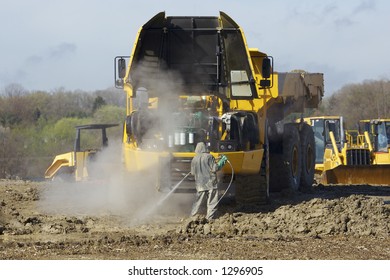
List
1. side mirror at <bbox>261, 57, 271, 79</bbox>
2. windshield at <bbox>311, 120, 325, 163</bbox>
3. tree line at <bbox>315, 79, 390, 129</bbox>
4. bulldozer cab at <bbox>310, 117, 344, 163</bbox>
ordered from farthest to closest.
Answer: tree line at <bbox>315, 79, 390, 129</bbox> < windshield at <bbox>311, 120, 325, 163</bbox> < bulldozer cab at <bbox>310, 117, 344, 163</bbox> < side mirror at <bbox>261, 57, 271, 79</bbox>

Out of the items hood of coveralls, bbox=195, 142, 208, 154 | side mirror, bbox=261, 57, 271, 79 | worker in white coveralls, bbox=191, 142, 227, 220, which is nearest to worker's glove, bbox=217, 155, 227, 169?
worker in white coveralls, bbox=191, 142, 227, 220

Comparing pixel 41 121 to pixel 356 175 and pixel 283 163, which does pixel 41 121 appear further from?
pixel 283 163

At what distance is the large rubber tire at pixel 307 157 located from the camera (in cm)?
1988

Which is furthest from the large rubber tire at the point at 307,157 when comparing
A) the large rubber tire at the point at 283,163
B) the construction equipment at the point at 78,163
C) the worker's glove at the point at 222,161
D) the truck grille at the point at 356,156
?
the truck grille at the point at 356,156

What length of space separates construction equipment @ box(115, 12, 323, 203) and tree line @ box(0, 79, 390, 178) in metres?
10.1

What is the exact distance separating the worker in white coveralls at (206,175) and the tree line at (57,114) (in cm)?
1179

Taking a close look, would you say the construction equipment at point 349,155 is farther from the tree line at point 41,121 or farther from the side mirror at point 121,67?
the side mirror at point 121,67

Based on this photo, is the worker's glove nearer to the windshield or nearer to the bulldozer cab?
the bulldozer cab

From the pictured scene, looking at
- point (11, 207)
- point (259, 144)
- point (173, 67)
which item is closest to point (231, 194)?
point (259, 144)

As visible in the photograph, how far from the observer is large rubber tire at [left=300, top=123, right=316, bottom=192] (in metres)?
19.9

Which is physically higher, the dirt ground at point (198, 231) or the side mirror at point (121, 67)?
the side mirror at point (121, 67)

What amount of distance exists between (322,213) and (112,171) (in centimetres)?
545

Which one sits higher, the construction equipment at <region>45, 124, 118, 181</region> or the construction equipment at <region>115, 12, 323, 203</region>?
the construction equipment at <region>115, 12, 323, 203</region>

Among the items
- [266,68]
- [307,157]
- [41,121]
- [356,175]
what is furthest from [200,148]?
[41,121]
